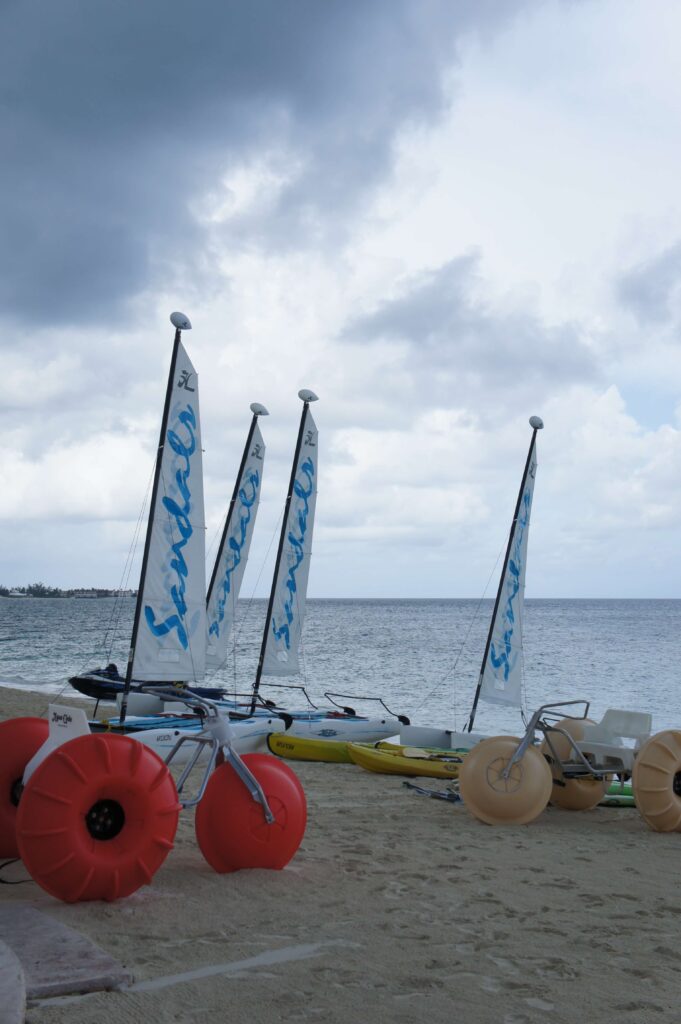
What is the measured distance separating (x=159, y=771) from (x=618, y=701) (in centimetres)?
2926

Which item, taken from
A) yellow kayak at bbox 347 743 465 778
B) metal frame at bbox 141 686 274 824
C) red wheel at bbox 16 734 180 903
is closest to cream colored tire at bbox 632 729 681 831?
yellow kayak at bbox 347 743 465 778

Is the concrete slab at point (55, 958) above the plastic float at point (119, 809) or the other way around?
the other way around

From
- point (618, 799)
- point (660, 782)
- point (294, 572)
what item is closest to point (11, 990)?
point (660, 782)

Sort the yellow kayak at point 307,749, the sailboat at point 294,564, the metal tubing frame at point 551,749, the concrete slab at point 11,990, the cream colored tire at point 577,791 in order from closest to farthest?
the concrete slab at point 11,990 < the metal tubing frame at point 551,749 < the cream colored tire at point 577,791 < the yellow kayak at point 307,749 < the sailboat at point 294,564

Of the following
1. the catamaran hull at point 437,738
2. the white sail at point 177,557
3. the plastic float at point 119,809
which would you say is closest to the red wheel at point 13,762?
the plastic float at point 119,809

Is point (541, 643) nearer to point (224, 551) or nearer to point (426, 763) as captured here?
point (224, 551)

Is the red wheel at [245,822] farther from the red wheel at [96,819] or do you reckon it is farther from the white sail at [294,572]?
the white sail at [294,572]

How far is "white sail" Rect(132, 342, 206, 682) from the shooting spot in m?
15.0

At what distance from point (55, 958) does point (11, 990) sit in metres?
0.66

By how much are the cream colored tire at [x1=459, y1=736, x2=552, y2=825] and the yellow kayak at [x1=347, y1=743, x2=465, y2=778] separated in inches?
146

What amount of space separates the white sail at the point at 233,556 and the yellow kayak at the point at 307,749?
787cm

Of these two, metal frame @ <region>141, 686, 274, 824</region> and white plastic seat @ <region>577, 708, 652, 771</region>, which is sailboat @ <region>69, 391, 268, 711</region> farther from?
metal frame @ <region>141, 686, 274, 824</region>

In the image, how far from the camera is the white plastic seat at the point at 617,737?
9.80 m

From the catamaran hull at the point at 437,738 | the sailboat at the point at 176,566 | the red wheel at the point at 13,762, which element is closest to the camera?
the red wheel at the point at 13,762
